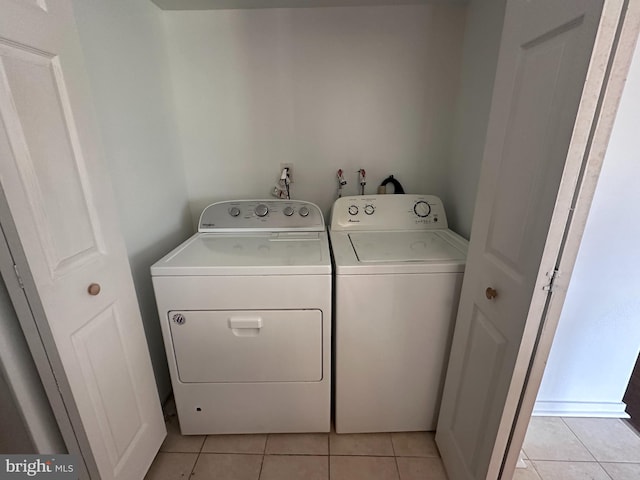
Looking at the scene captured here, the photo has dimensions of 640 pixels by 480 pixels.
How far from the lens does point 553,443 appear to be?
4.73 ft

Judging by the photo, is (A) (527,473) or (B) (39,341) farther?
(A) (527,473)

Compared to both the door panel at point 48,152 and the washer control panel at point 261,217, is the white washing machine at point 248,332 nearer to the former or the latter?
the washer control panel at point 261,217

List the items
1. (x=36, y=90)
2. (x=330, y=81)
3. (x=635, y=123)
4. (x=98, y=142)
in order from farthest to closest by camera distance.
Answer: (x=330, y=81), (x=635, y=123), (x=98, y=142), (x=36, y=90)

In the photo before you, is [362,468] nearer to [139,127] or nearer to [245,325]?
[245,325]

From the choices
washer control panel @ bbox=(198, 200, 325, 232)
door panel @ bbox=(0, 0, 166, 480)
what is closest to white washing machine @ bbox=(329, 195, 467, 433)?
washer control panel @ bbox=(198, 200, 325, 232)

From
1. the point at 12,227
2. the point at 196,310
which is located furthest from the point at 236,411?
the point at 12,227

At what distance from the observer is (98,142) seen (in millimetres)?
970

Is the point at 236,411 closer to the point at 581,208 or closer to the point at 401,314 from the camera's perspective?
the point at 401,314

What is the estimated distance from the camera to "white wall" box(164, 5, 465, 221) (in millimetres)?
1618

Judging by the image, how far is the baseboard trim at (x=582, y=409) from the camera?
5.10ft

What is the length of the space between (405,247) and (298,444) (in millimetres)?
1141

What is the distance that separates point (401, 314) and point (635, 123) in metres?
1.22

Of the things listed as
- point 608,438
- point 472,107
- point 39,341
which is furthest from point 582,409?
point 39,341

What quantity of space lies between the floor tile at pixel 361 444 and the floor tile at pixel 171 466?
684mm
